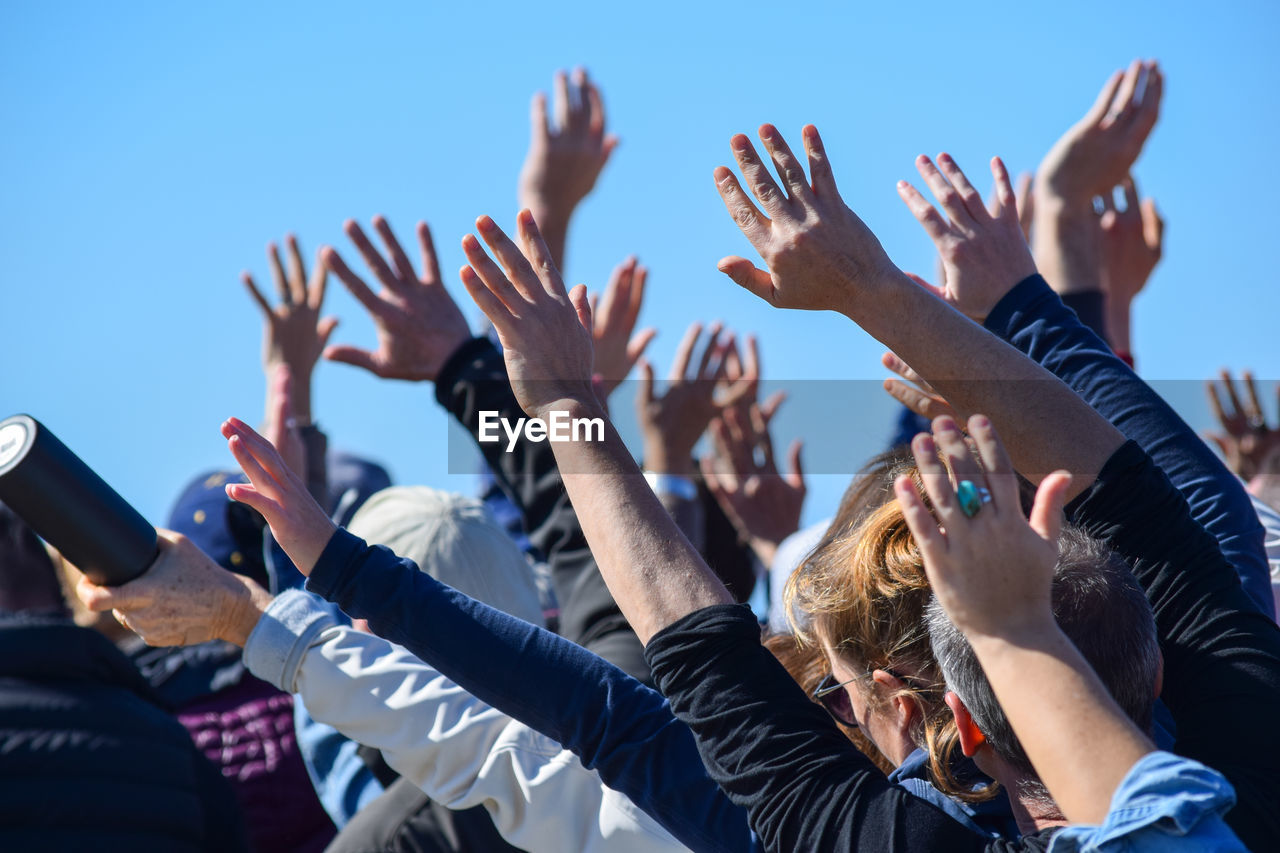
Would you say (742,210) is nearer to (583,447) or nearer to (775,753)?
(583,447)

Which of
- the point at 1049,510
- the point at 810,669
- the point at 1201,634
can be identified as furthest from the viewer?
the point at 810,669

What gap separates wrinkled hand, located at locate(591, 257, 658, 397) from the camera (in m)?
4.67

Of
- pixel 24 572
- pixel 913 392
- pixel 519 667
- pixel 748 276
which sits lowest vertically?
pixel 913 392

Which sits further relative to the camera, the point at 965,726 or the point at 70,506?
the point at 70,506

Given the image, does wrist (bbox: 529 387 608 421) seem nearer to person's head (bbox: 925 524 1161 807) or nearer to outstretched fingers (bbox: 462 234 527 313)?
outstretched fingers (bbox: 462 234 527 313)

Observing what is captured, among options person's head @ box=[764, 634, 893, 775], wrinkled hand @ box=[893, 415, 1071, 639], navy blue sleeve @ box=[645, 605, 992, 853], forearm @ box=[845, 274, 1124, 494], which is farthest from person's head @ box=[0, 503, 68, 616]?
wrinkled hand @ box=[893, 415, 1071, 639]

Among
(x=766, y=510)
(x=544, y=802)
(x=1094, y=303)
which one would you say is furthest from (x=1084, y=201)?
(x=544, y=802)

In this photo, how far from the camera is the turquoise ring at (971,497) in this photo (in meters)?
1.44

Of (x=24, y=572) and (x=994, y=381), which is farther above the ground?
(x=24, y=572)

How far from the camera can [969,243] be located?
8.23 ft

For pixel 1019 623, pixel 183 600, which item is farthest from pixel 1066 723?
pixel 183 600

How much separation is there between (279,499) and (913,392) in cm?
132

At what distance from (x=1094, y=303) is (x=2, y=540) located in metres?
3.05

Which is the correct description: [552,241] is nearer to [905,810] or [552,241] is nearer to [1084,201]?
[1084,201]
